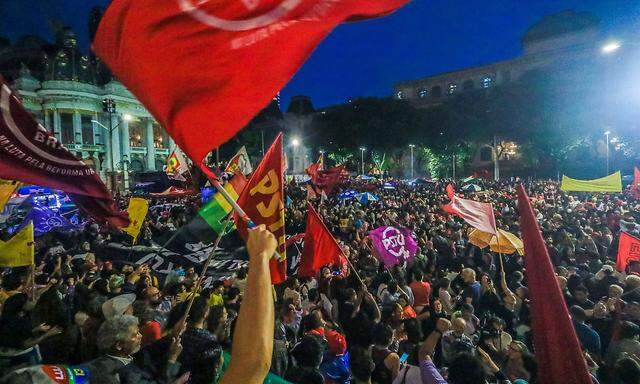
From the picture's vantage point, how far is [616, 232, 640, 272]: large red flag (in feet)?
24.5

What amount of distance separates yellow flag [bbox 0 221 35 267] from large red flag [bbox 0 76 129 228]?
2.51 meters

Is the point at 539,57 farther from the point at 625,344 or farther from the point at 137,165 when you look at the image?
the point at 625,344

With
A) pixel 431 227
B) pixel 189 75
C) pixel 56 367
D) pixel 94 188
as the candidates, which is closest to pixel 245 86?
pixel 189 75

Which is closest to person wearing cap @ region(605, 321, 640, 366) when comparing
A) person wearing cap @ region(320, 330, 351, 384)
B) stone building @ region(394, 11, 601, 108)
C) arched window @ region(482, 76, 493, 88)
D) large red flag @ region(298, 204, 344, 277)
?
person wearing cap @ region(320, 330, 351, 384)

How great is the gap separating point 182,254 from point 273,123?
57961mm

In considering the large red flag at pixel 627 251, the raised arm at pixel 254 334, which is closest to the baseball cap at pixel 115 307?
the raised arm at pixel 254 334

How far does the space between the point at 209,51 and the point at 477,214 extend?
6.23m

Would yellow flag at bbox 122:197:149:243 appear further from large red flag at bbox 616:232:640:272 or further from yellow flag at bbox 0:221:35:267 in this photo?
large red flag at bbox 616:232:640:272

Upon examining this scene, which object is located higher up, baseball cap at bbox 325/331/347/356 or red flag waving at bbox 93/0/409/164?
red flag waving at bbox 93/0/409/164

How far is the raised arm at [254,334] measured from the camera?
1.74 metres

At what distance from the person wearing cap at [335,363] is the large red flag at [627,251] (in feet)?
21.1

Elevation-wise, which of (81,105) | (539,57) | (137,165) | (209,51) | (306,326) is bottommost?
(306,326)

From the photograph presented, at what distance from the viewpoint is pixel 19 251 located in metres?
6.06

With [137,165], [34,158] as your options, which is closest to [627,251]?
[34,158]
